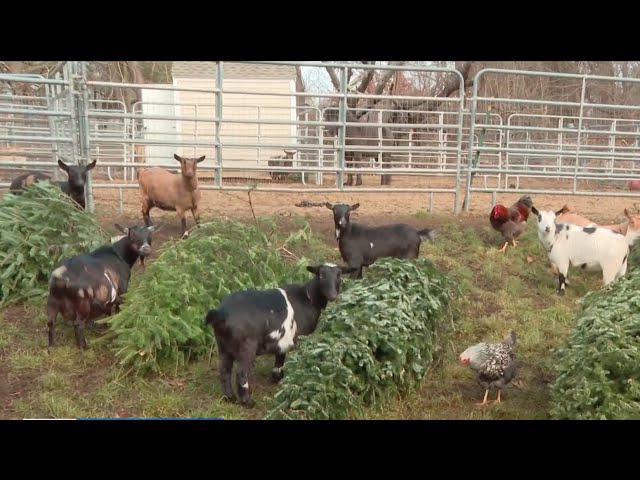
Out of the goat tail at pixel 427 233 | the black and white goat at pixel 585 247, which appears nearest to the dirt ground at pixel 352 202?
the goat tail at pixel 427 233

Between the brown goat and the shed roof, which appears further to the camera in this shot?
the shed roof

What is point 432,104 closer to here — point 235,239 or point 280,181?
point 280,181

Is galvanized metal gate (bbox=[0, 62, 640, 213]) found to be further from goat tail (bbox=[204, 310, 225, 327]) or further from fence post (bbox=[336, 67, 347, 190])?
goat tail (bbox=[204, 310, 225, 327])

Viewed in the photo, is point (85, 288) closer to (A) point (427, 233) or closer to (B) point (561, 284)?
(A) point (427, 233)

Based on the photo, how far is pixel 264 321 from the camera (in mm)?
4887

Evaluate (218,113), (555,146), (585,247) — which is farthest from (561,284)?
(555,146)

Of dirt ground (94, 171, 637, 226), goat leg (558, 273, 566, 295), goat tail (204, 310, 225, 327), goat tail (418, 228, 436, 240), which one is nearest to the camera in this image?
goat tail (204, 310, 225, 327)

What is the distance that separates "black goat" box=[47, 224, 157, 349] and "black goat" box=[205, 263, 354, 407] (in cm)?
160

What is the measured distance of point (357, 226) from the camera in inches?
303

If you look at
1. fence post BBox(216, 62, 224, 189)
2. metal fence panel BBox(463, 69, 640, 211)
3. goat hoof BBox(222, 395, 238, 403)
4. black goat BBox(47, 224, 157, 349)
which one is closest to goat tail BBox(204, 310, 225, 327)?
goat hoof BBox(222, 395, 238, 403)

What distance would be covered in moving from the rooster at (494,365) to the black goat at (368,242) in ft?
9.01

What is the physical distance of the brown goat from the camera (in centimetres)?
912

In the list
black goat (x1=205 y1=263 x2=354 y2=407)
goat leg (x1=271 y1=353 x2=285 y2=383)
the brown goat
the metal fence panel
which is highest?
the metal fence panel

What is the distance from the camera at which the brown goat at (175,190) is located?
912 cm
